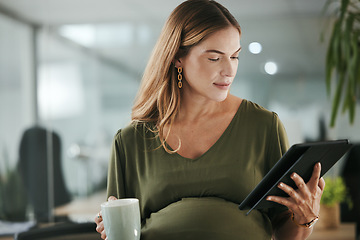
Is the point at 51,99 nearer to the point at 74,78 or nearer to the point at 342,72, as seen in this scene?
the point at 74,78

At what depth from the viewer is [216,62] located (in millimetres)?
1168

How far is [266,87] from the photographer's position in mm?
4078

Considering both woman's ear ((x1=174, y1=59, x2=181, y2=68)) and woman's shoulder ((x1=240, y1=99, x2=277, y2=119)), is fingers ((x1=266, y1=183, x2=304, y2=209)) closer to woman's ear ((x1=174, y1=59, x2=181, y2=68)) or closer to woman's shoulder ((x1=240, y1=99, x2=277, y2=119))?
woman's shoulder ((x1=240, y1=99, x2=277, y2=119))

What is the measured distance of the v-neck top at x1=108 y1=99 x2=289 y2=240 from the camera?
1118mm

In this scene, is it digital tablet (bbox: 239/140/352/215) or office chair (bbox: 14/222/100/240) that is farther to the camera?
office chair (bbox: 14/222/100/240)

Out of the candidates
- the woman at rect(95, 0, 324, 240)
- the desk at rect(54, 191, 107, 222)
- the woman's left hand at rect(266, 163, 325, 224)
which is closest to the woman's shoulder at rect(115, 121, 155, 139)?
the woman at rect(95, 0, 324, 240)

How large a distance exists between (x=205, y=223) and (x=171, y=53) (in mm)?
484

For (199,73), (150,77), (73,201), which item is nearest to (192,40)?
(199,73)

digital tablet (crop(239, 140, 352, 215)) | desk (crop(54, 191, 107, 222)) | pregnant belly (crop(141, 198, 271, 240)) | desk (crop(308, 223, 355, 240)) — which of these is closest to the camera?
digital tablet (crop(239, 140, 352, 215))

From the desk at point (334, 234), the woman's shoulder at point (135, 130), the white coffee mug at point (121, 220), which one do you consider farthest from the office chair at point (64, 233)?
the desk at point (334, 234)

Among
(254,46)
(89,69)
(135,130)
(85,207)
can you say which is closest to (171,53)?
(135,130)

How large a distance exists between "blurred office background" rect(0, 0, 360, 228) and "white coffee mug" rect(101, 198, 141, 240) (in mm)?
3218

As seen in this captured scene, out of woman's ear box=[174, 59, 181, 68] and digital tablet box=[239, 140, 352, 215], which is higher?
woman's ear box=[174, 59, 181, 68]

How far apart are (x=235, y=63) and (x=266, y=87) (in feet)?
9.75
